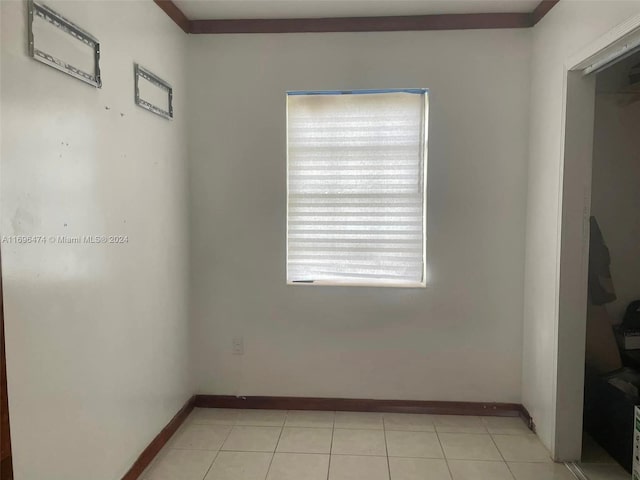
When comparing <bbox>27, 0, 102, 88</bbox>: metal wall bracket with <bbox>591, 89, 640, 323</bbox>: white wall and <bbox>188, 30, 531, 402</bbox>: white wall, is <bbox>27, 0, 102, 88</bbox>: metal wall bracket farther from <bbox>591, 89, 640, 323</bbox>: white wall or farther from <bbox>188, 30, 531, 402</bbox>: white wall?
<bbox>591, 89, 640, 323</bbox>: white wall

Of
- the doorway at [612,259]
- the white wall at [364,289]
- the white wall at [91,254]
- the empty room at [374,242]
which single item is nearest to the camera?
the white wall at [91,254]

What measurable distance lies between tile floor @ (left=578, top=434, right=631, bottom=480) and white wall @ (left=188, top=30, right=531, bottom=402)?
473mm

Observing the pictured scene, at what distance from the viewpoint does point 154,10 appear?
2.09 metres

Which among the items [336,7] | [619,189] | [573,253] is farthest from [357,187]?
[619,189]

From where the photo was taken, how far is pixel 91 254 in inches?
62.1

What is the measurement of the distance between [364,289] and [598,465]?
1.53m

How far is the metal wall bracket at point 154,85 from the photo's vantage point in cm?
190

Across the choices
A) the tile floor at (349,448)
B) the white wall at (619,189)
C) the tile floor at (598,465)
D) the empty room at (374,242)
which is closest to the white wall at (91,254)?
the empty room at (374,242)

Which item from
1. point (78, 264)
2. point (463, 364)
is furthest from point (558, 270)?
point (78, 264)

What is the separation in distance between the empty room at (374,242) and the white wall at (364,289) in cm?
1

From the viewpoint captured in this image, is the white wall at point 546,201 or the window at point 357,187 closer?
the white wall at point 546,201

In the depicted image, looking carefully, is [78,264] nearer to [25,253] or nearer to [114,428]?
[25,253]

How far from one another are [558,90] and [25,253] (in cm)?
247

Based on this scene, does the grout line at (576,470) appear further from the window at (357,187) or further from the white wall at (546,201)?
the window at (357,187)
